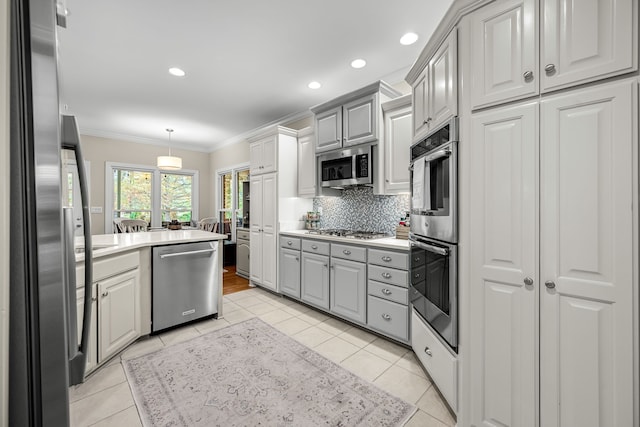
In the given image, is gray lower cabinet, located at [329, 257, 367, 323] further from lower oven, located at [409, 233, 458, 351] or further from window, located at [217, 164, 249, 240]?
window, located at [217, 164, 249, 240]

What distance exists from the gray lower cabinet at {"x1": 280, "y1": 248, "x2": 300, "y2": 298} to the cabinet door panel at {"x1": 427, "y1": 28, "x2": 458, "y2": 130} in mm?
2229

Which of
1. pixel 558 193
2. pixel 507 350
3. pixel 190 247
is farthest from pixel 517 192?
pixel 190 247

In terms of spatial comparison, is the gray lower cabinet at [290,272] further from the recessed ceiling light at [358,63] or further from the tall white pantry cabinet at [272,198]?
the recessed ceiling light at [358,63]

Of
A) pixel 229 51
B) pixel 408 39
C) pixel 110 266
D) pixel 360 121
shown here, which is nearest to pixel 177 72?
pixel 229 51

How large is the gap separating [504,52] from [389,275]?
1773 millimetres

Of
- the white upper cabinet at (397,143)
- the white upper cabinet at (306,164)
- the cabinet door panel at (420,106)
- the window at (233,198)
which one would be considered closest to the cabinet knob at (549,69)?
the cabinet door panel at (420,106)

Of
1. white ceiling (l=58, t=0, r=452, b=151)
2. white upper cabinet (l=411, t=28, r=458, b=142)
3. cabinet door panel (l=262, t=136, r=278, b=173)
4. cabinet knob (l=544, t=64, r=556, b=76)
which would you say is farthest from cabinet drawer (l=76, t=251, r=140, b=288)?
cabinet knob (l=544, t=64, r=556, b=76)

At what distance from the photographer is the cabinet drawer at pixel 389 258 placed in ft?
7.80

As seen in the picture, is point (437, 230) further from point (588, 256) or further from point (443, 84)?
point (443, 84)

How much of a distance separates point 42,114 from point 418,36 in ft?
9.11

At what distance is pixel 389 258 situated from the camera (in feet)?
8.12

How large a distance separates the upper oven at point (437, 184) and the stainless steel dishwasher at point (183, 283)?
2075 mm

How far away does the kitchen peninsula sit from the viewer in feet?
6.37

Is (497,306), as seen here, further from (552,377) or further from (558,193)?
(558,193)
